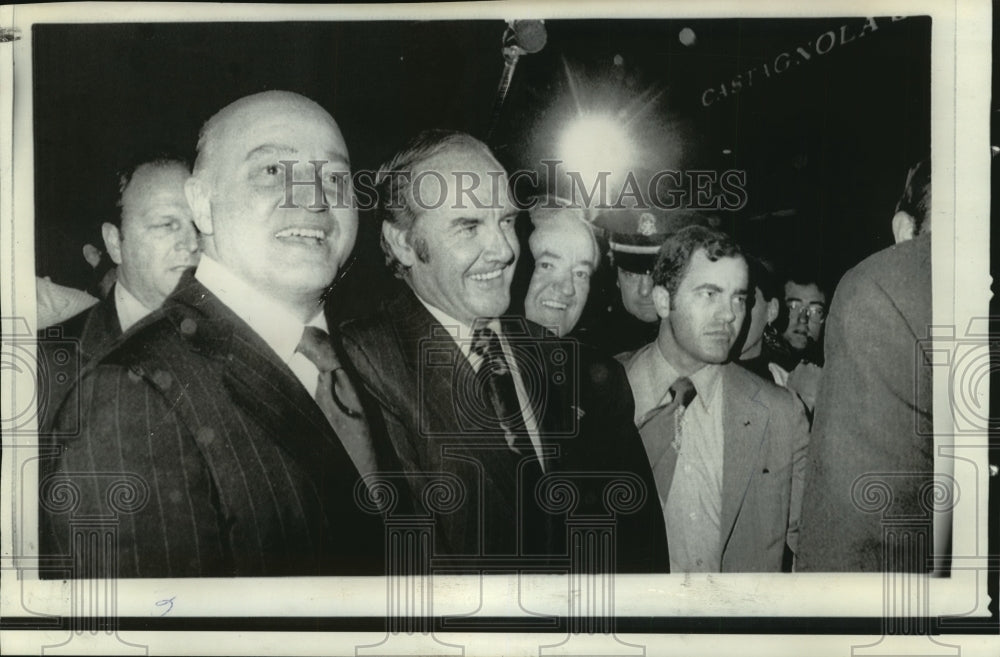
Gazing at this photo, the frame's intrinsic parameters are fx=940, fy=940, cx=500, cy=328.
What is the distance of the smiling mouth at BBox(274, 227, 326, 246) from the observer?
2789 millimetres

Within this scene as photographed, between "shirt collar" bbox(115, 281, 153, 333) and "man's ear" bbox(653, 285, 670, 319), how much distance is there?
151cm

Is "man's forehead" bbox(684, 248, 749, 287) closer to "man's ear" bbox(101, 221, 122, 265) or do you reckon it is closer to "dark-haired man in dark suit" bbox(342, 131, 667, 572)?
"dark-haired man in dark suit" bbox(342, 131, 667, 572)

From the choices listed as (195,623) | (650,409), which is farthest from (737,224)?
(195,623)

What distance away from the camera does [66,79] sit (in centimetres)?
282

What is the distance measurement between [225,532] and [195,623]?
0.31 meters

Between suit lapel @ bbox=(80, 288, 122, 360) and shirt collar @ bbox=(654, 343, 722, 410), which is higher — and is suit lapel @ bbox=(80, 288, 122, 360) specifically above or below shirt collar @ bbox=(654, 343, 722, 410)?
above

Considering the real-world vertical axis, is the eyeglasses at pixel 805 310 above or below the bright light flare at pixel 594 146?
below

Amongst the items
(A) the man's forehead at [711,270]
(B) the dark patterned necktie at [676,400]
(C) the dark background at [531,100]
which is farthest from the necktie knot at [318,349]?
(A) the man's forehead at [711,270]

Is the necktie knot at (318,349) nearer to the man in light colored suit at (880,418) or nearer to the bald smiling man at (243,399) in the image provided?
the bald smiling man at (243,399)

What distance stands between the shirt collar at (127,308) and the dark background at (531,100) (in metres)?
0.12

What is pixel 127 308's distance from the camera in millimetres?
2791

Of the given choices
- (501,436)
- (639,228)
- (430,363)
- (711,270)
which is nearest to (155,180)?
(430,363)

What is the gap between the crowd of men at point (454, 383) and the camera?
278 centimetres

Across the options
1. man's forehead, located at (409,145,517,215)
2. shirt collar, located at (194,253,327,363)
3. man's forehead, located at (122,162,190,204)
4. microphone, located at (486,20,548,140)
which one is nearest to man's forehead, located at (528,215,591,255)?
man's forehead, located at (409,145,517,215)
